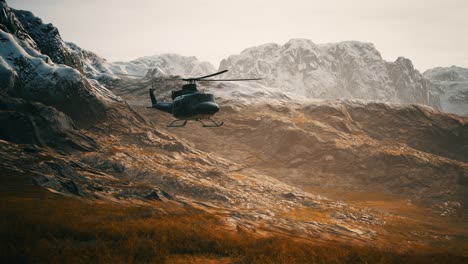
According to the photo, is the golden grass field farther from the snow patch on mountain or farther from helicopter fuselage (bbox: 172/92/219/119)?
the snow patch on mountain

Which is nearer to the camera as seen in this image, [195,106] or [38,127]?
[195,106]

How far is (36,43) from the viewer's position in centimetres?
18025

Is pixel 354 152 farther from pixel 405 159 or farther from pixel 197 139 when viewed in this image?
pixel 197 139

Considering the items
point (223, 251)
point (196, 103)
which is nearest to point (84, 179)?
point (196, 103)

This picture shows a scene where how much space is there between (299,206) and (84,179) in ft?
202

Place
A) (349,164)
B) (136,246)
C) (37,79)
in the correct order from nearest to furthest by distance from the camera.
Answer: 1. (136,246)
2. (37,79)
3. (349,164)

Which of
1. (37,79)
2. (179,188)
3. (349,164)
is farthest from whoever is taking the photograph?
(349,164)


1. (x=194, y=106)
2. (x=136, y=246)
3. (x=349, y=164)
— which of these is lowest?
(x=349, y=164)

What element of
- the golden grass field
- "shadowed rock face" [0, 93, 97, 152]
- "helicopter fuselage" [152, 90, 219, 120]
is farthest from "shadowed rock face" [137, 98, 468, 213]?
the golden grass field

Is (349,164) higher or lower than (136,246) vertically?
lower

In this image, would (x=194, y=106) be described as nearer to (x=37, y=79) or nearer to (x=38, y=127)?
(x=38, y=127)

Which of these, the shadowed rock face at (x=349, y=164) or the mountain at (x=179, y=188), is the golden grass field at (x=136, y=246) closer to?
the mountain at (x=179, y=188)

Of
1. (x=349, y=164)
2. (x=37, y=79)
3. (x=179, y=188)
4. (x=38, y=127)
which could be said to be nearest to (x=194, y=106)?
(x=179, y=188)

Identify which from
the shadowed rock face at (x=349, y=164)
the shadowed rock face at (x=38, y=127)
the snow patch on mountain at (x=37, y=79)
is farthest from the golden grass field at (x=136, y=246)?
the shadowed rock face at (x=349, y=164)
